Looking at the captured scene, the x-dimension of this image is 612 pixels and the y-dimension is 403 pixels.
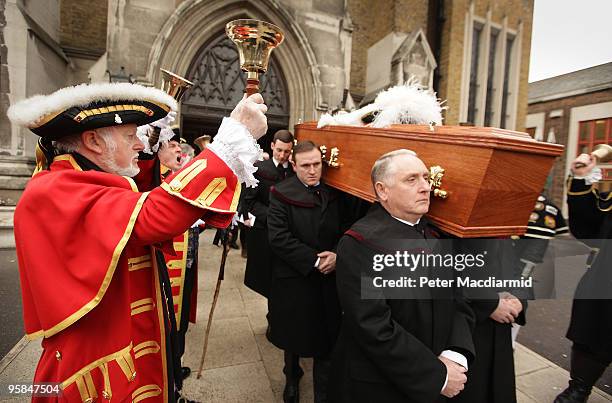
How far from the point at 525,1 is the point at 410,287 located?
1362cm

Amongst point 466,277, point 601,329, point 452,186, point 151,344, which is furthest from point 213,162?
point 601,329

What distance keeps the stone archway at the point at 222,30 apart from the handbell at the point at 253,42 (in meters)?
7.02

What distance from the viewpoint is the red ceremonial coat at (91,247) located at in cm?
112

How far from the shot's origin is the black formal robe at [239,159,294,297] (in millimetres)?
4016

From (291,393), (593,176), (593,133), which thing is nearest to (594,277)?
(593,176)

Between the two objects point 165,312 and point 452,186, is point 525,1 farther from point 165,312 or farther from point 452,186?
point 165,312

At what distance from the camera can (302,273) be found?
2.75m

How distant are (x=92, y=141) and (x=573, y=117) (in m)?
18.9

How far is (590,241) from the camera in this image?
Result: 9.87 feet

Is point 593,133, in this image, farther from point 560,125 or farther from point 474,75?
point 474,75

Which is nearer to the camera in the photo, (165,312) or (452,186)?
(165,312)

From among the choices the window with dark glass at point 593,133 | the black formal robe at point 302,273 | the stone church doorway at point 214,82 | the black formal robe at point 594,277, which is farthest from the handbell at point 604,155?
the window with dark glass at point 593,133

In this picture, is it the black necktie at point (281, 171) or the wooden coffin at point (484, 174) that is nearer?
the wooden coffin at point (484, 174)

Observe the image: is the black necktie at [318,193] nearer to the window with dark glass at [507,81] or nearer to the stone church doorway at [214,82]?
the stone church doorway at [214,82]
